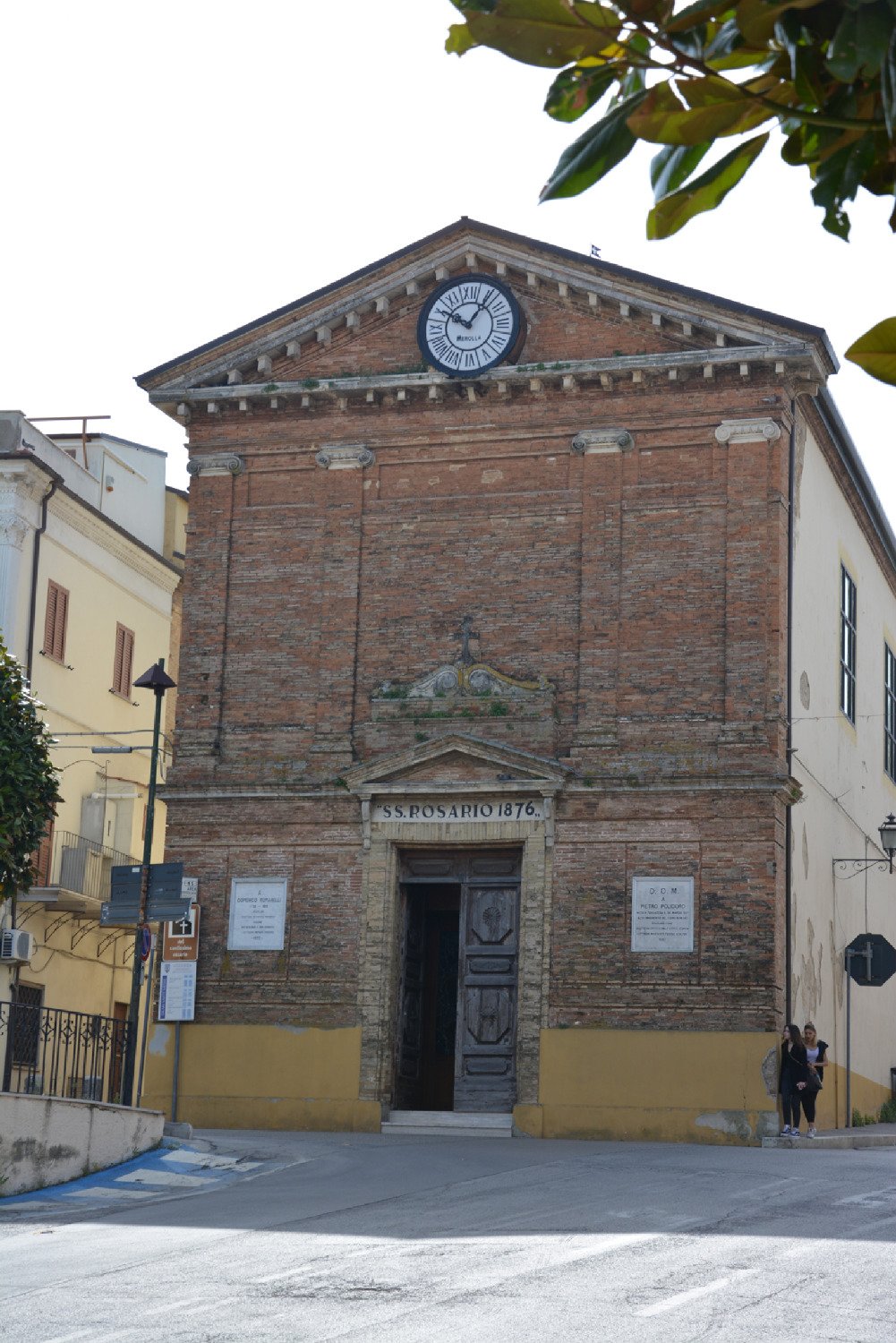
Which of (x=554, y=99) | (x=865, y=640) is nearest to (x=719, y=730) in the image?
(x=865, y=640)

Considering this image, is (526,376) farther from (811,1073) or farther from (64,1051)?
(64,1051)

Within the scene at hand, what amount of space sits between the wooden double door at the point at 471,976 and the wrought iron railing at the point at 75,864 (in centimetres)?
820

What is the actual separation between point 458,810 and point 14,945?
362 inches

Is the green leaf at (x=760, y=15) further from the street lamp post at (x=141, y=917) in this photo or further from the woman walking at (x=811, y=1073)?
the woman walking at (x=811, y=1073)

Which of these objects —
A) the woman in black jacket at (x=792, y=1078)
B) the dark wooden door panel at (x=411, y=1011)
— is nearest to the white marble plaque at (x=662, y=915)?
the woman in black jacket at (x=792, y=1078)

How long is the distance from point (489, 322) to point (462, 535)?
115 inches

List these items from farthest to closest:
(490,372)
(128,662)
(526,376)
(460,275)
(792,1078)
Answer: (128,662) < (460,275) < (490,372) < (526,376) < (792,1078)

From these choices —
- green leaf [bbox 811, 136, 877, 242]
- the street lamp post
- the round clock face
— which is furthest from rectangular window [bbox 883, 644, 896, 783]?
green leaf [bbox 811, 136, 877, 242]

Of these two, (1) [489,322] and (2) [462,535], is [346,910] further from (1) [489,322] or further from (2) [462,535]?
(1) [489,322]

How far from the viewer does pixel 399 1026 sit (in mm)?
24875

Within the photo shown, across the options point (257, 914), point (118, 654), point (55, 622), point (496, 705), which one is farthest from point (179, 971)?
point (118, 654)

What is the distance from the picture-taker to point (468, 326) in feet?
84.6

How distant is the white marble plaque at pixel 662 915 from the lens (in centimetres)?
2331

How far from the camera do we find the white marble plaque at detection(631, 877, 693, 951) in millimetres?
23312
